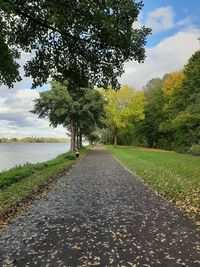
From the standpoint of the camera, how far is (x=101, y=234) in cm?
851

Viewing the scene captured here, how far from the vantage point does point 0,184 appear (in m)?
19.7

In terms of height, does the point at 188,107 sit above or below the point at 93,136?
above

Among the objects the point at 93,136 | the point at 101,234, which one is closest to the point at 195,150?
the point at 101,234

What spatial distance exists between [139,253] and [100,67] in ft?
28.4

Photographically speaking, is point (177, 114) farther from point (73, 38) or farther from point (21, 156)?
point (73, 38)

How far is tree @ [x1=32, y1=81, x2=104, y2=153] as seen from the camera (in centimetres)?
3906

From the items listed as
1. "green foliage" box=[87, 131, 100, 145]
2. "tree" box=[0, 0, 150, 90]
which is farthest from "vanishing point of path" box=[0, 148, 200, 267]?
"green foliage" box=[87, 131, 100, 145]

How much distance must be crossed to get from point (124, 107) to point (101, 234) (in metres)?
65.7

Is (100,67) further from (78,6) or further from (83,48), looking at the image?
(78,6)

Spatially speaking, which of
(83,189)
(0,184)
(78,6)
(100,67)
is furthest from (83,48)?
(0,184)

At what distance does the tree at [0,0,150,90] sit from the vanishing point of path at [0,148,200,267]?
556 centimetres

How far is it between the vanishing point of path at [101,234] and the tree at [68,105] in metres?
26.3

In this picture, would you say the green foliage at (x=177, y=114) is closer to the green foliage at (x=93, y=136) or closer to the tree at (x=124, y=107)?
the tree at (x=124, y=107)

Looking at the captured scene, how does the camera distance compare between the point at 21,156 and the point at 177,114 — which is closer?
the point at 177,114
